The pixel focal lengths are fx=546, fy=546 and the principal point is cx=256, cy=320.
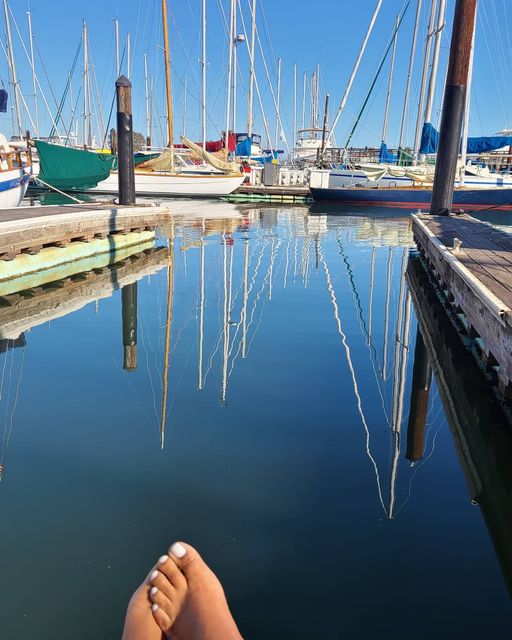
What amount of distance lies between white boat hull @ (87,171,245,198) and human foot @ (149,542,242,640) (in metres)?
32.4

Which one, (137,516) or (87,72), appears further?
(87,72)

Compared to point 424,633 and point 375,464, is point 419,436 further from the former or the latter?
point 424,633

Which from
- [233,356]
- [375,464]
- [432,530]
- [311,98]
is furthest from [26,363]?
[311,98]

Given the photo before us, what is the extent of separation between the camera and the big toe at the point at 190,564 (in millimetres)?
1954

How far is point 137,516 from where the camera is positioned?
10.0 ft

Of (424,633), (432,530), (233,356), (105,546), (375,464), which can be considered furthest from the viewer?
(233,356)

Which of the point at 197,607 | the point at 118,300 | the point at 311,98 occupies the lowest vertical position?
the point at 118,300

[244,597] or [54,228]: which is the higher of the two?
[54,228]

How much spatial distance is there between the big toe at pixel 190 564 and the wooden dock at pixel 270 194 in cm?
3286

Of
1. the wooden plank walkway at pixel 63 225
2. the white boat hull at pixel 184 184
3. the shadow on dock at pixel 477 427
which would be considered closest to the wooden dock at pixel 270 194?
the white boat hull at pixel 184 184

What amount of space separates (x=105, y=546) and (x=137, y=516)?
0.28m

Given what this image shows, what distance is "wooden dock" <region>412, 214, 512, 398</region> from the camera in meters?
4.30

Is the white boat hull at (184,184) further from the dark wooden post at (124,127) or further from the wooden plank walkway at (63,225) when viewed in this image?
the dark wooden post at (124,127)

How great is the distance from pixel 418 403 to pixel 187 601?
3.33m
